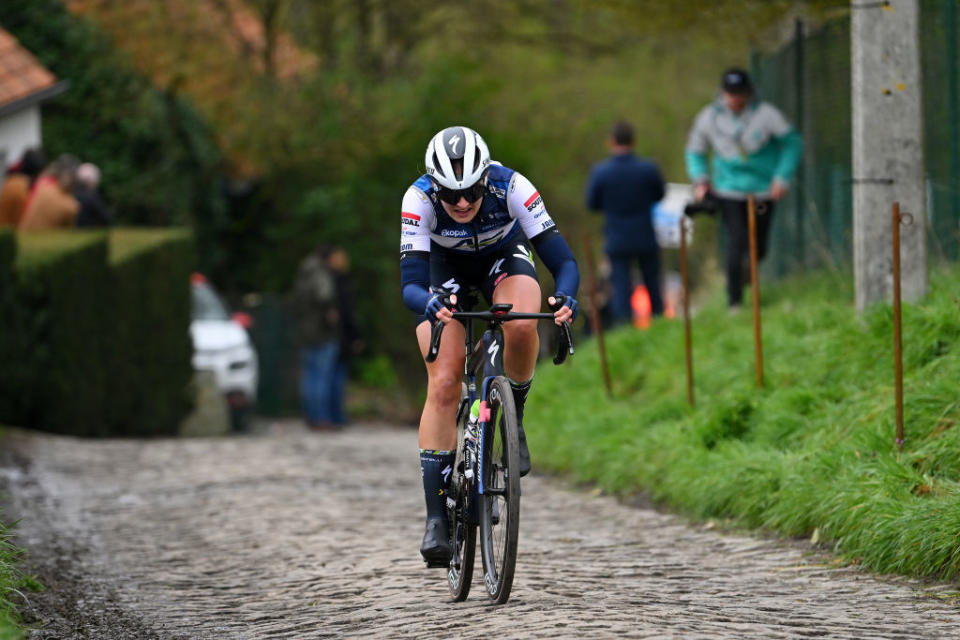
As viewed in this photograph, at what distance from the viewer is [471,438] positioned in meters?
6.73

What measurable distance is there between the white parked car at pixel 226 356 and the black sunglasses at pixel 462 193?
11878 millimetres

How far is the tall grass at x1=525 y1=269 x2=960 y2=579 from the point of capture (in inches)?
301

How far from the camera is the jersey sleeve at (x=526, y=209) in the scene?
7.01 metres

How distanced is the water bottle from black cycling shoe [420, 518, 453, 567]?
311 mm

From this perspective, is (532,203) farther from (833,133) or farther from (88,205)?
(88,205)

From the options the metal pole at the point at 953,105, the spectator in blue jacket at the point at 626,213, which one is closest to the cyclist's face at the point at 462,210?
the metal pole at the point at 953,105

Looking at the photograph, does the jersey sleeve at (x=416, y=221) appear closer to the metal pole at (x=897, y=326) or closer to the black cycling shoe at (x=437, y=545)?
the black cycling shoe at (x=437, y=545)

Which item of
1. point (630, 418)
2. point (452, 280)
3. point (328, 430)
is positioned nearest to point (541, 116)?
point (328, 430)

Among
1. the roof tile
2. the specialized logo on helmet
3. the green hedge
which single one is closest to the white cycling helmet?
the specialized logo on helmet

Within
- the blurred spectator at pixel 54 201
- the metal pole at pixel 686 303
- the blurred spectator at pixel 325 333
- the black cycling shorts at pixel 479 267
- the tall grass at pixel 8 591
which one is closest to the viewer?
the tall grass at pixel 8 591

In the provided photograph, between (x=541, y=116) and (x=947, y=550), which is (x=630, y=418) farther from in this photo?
(x=541, y=116)

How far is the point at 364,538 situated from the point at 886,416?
2895 millimetres

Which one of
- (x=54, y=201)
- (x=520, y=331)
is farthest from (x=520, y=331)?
(x=54, y=201)

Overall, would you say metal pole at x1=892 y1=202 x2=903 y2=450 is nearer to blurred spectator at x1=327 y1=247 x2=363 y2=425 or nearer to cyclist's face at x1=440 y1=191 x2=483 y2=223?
cyclist's face at x1=440 y1=191 x2=483 y2=223
